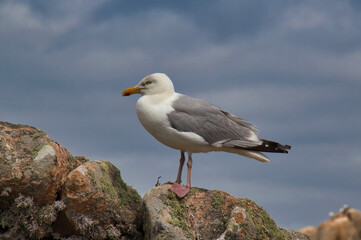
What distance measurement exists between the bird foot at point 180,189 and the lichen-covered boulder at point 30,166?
2.18 metres

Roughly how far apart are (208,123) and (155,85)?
1.50 metres

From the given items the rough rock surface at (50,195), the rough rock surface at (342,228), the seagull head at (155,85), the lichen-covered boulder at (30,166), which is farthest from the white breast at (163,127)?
the rough rock surface at (342,228)

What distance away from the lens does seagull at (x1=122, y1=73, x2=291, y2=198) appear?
10.1 m

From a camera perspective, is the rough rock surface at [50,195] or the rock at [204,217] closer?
the rough rock surface at [50,195]

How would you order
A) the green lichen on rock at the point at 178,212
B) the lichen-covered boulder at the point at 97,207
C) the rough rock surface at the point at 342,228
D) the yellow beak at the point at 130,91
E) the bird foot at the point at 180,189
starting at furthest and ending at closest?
the yellow beak at the point at 130,91 < the bird foot at the point at 180,189 < the lichen-covered boulder at the point at 97,207 < the green lichen on rock at the point at 178,212 < the rough rock surface at the point at 342,228

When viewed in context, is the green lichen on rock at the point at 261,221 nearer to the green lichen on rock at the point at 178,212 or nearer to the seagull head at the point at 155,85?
the green lichen on rock at the point at 178,212

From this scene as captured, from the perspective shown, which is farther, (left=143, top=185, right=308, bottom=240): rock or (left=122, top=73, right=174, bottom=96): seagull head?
(left=122, top=73, right=174, bottom=96): seagull head

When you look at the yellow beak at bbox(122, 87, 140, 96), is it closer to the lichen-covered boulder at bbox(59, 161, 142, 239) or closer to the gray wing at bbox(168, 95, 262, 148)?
the gray wing at bbox(168, 95, 262, 148)

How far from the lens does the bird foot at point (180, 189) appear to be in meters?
9.75

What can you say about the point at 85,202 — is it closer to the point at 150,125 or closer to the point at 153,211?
Answer: the point at 153,211

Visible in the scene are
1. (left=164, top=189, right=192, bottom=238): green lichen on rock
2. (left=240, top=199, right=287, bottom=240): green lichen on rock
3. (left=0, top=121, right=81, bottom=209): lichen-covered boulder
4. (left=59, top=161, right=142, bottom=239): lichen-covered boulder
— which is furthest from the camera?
(left=240, top=199, right=287, bottom=240): green lichen on rock

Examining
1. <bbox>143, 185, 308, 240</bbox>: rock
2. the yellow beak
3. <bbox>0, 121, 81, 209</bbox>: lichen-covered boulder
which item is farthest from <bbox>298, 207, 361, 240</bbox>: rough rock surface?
the yellow beak

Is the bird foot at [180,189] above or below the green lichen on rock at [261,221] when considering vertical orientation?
above

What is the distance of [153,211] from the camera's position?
9234mm
